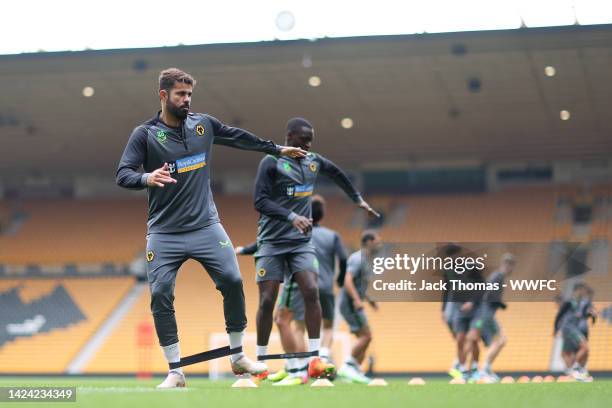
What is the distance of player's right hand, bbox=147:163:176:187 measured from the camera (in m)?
6.27

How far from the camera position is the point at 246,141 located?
7.27m

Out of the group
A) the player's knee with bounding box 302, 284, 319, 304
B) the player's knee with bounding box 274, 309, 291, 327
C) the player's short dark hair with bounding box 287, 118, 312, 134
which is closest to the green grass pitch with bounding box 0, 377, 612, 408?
the player's knee with bounding box 302, 284, 319, 304

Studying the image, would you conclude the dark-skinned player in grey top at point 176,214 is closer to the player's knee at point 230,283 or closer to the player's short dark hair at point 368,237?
the player's knee at point 230,283

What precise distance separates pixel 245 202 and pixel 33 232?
7472mm

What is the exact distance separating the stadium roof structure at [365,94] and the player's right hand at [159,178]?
A: 1716 centimetres

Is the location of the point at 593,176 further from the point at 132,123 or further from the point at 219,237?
the point at 219,237

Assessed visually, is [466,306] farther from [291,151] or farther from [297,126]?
[291,151]

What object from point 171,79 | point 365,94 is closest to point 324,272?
point 171,79

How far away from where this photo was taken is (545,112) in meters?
28.4

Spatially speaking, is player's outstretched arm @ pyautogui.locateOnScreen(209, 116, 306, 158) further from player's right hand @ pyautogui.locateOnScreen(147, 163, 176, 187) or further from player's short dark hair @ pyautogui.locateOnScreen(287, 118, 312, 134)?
player's short dark hair @ pyautogui.locateOnScreen(287, 118, 312, 134)

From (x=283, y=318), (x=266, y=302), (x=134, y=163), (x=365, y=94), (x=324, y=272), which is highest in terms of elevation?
(x=365, y=94)

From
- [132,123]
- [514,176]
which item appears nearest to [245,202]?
[132,123]

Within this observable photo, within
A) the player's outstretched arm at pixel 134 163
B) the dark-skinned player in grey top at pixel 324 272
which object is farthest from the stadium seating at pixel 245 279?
the player's outstretched arm at pixel 134 163

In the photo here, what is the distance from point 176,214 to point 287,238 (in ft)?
5.67
